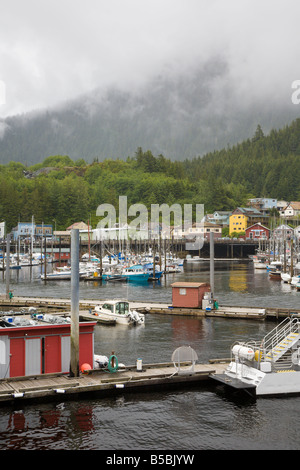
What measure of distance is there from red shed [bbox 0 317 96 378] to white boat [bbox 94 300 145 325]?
65.4 feet

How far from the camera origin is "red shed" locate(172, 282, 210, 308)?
51062 millimetres

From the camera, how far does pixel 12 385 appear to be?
23125 millimetres

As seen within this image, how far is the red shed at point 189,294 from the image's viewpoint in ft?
168

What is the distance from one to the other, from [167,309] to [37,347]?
27684mm

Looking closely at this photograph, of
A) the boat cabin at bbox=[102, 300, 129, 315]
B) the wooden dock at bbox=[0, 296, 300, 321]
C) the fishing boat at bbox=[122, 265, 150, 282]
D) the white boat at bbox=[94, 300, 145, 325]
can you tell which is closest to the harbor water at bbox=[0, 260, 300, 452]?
the wooden dock at bbox=[0, 296, 300, 321]

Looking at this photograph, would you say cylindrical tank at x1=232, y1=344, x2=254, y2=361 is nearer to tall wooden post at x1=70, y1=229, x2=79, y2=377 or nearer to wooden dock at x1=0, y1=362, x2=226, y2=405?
wooden dock at x1=0, y1=362, x2=226, y2=405

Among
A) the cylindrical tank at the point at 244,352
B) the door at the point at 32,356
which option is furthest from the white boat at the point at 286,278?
the door at the point at 32,356

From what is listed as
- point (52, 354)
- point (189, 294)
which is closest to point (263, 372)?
point (52, 354)

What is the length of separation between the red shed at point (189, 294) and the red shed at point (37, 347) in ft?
84.7

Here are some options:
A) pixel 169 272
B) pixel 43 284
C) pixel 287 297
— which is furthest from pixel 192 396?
pixel 169 272

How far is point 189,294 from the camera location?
2034 inches

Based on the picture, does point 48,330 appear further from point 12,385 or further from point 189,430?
point 189,430
